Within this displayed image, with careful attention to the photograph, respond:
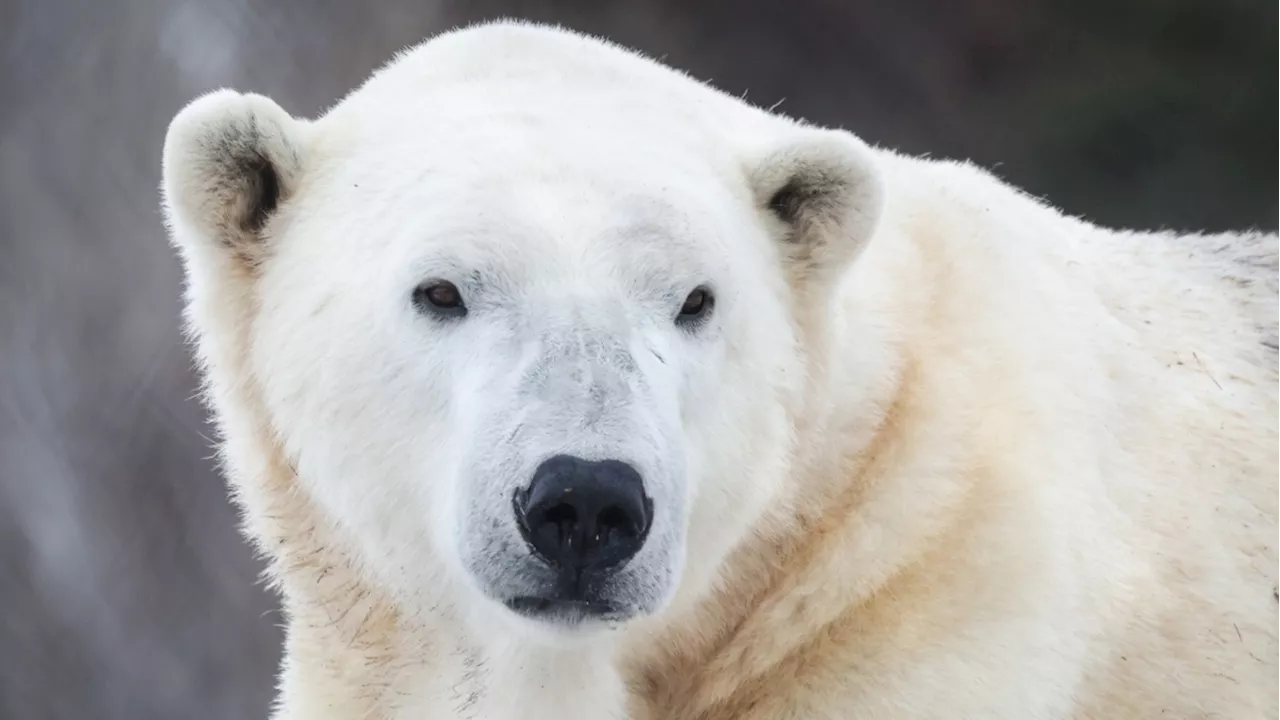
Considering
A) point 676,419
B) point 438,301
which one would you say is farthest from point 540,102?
point 676,419

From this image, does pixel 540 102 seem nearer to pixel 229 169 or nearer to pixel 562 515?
pixel 229 169

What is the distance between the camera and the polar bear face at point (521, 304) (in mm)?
1745

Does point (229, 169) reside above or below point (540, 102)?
below

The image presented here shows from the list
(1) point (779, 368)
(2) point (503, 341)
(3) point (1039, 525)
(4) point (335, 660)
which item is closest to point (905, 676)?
(3) point (1039, 525)

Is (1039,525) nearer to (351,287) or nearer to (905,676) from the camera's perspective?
(905,676)

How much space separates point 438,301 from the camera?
1919 millimetres

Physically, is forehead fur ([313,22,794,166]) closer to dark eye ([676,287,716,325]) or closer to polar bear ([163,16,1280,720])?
polar bear ([163,16,1280,720])

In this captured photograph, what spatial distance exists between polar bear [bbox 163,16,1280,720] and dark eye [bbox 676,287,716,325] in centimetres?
2

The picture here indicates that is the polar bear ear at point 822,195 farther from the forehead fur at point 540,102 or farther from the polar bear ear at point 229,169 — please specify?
the polar bear ear at point 229,169

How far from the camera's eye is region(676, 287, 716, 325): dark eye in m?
1.98

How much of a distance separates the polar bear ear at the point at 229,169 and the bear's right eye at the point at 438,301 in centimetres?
40

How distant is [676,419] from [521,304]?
266 mm

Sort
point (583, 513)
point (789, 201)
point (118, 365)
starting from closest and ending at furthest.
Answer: point (583, 513) → point (789, 201) → point (118, 365)

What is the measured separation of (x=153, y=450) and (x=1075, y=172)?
4263mm
